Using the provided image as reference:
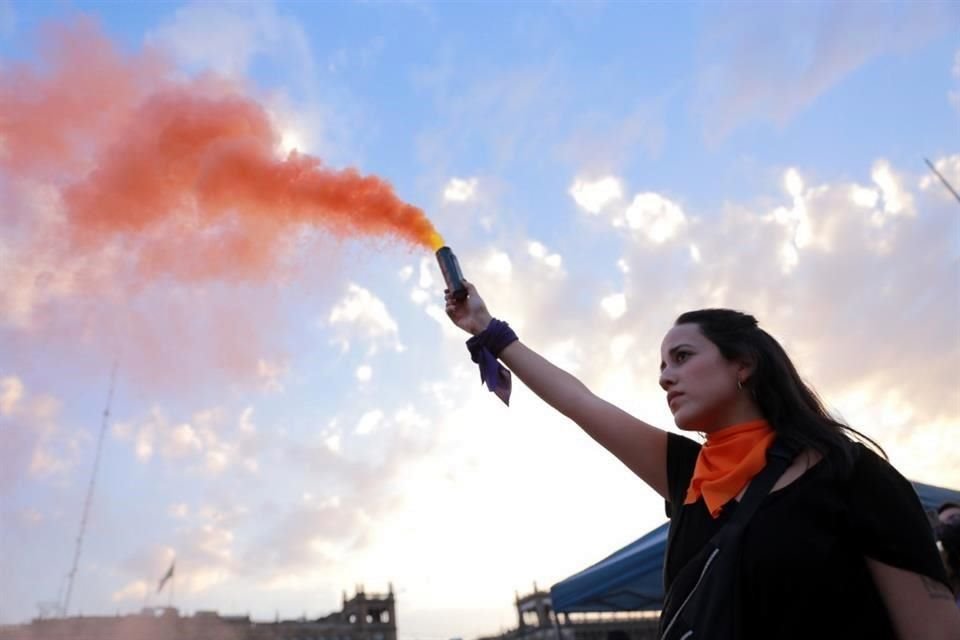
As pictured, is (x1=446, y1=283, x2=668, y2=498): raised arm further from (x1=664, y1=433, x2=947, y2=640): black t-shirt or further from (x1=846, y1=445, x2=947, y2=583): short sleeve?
(x1=846, y1=445, x2=947, y2=583): short sleeve

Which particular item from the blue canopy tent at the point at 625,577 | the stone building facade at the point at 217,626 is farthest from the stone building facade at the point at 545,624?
the blue canopy tent at the point at 625,577

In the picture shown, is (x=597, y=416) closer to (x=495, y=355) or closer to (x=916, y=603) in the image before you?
(x=495, y=355)

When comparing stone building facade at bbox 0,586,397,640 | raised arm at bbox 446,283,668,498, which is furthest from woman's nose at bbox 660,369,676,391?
stone building facade at bbox 0,586,397,640

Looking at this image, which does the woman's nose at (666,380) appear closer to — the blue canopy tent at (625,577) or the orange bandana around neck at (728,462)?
the orange bandana around neck at (728,462)

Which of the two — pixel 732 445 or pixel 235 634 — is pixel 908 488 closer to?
pixel 732 445

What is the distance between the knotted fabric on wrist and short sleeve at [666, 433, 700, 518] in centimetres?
70

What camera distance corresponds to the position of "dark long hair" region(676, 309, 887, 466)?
183 centimetres

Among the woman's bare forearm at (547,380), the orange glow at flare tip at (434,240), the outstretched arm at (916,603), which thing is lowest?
the outstretched arm at (916,603)

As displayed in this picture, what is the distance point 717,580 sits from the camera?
1.62 meters

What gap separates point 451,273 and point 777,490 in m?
1.67

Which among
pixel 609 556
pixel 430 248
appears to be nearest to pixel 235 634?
pixel 609 556

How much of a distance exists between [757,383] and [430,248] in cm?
205

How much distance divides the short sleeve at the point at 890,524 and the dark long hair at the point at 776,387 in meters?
0.10

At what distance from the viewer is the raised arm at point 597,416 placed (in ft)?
7.31
